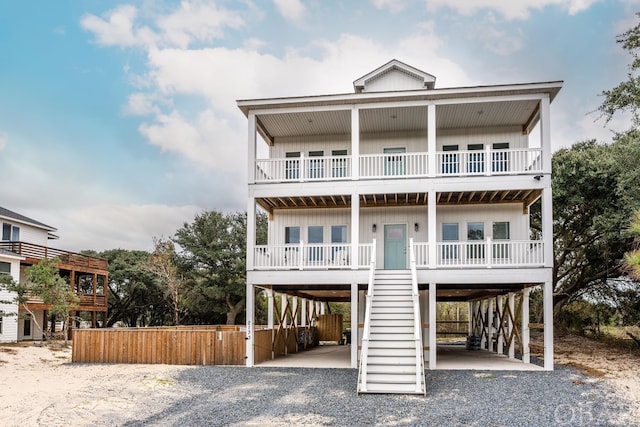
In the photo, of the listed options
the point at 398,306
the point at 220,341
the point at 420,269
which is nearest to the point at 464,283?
the point at 420,269

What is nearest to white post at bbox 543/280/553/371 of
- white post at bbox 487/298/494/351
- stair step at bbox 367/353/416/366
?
stair step at bbox 367/353/416/366

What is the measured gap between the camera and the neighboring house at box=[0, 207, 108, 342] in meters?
30.8

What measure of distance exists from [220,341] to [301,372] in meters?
3.55

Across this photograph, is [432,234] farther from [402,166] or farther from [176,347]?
[176,347]

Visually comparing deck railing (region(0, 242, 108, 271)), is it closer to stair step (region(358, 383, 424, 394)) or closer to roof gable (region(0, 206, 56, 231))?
roof gable (region(0, 206, 56, 231))

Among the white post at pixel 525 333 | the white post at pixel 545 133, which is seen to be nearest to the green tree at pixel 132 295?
the white post at pixel 525 333

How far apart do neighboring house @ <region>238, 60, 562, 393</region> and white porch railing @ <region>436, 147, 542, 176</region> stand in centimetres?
7

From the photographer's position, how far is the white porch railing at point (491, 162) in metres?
19.6

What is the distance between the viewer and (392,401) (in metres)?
13.1

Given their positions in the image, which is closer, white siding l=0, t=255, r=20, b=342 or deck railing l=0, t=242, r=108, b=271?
white siding l=0, t=255, r=20, b=342

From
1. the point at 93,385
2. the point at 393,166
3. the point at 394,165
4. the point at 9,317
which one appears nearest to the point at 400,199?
the point at 393,166

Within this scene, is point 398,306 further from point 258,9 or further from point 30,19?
point 30,19

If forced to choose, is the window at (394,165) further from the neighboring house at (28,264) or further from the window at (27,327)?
the window at (27,327)

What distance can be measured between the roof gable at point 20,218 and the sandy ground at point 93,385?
13.0 meters
